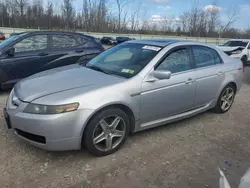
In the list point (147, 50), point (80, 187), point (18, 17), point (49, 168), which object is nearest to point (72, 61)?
point (147, 50)

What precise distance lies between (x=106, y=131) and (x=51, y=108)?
0.77 meters

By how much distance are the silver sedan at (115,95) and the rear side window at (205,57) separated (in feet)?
0.07

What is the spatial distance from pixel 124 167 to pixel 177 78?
62.1 inches

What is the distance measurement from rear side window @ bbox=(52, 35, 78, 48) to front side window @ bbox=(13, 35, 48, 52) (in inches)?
8.9

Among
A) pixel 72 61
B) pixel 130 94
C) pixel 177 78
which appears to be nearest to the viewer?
pixel 130 94

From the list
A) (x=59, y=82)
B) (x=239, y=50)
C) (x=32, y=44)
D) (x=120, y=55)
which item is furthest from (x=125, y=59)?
(x=239, y=50)

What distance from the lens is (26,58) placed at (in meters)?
5.50

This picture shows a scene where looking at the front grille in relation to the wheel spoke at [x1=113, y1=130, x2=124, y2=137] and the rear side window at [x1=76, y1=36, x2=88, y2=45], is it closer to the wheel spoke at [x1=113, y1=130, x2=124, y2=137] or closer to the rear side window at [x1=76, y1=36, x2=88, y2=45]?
the wheel spoke at [x1=113, y1=130, x2=124, y2=137]

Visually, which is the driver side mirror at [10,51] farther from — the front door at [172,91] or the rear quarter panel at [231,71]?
the rear quarter panel at [231,71]

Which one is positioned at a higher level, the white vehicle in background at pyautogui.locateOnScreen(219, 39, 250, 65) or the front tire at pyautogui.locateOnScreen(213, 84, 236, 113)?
the white vehicle in background at pyautogui.locateOnScreen(219, 39, 250, 65)

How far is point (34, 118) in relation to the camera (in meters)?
2.62

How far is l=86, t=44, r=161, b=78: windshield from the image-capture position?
11.0ft

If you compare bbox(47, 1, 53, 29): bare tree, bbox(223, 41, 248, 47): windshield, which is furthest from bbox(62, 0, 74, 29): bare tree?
bbox(223, 41, 248, 47): windshield

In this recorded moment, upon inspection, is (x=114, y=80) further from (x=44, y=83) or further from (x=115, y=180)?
(x=115, y=180)
